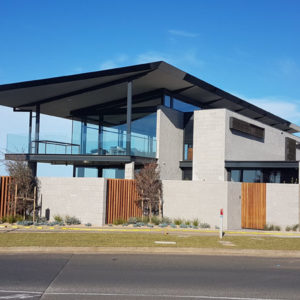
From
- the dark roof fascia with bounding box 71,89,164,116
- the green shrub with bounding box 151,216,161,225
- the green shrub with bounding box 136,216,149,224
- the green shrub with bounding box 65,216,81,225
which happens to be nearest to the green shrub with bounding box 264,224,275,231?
the green shrub with bounding box 151,216,161,225

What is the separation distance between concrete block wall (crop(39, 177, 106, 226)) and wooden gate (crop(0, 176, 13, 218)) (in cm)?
151

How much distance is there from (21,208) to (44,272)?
11.1m

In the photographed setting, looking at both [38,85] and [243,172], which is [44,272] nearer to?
[38,85]

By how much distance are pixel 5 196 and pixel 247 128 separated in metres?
15.6

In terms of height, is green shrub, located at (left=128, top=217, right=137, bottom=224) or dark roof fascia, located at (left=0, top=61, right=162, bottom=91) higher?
dark roof fascia, located at (left=0, top=61, right=162, bottom=91)

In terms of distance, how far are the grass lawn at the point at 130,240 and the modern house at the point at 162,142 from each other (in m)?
4.19

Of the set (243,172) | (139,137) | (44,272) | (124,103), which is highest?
(124,103)

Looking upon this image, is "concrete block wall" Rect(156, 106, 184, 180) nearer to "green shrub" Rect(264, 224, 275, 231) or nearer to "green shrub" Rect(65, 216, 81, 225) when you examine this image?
"green shrub" Rect(65, 216, 81, 225)

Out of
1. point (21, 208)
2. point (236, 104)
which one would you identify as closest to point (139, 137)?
point (21, 208)

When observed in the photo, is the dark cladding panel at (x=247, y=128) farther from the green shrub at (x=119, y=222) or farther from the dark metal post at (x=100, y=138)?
the green shrub at (x=119, y=222)

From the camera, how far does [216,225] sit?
→ 2064cm

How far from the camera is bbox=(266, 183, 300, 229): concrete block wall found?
20.6 meters

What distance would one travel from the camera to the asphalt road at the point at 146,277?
824 cm

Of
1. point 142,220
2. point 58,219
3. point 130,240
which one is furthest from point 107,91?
point 130,240
